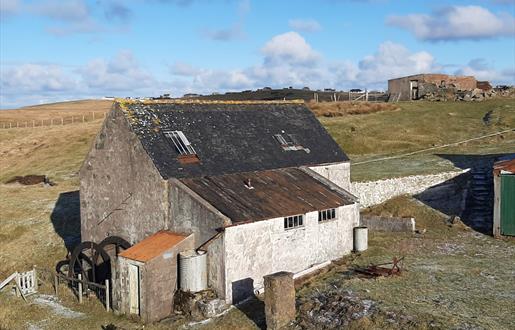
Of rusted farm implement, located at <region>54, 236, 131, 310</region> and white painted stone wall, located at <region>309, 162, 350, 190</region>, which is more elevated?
white painted stone wall, located at <region>309, 162, 350, 190</region>

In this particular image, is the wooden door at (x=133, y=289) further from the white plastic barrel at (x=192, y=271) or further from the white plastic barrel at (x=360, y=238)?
the white plastic barrel at (x=360, y=238)

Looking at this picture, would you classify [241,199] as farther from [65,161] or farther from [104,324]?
[65,161]

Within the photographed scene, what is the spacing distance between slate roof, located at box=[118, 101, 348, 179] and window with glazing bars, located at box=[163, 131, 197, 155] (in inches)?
11.1

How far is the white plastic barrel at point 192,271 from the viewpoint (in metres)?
19.7

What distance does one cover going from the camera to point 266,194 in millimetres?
23516

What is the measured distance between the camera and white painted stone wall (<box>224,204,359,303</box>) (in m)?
20.1

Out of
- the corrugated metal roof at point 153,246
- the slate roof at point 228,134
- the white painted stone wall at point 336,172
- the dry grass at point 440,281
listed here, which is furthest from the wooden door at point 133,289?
the white painted stone wall at point 336,172

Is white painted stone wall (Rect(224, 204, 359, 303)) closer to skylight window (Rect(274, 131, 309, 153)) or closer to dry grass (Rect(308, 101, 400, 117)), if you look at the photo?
skylight window (Rect(274, 131, 309, 153))

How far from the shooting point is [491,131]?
172ft

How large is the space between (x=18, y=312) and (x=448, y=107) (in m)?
57.1

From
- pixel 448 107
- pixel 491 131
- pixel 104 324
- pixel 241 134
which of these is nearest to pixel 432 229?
pixel 241 134

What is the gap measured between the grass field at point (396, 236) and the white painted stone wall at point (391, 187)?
113 cm

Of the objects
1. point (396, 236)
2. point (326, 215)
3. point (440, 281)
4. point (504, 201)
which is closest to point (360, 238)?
point (326, 215)

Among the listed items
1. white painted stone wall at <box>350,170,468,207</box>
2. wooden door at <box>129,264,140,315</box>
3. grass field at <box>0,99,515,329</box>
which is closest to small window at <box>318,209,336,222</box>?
grass field at <box>0,99,515,329</box>
